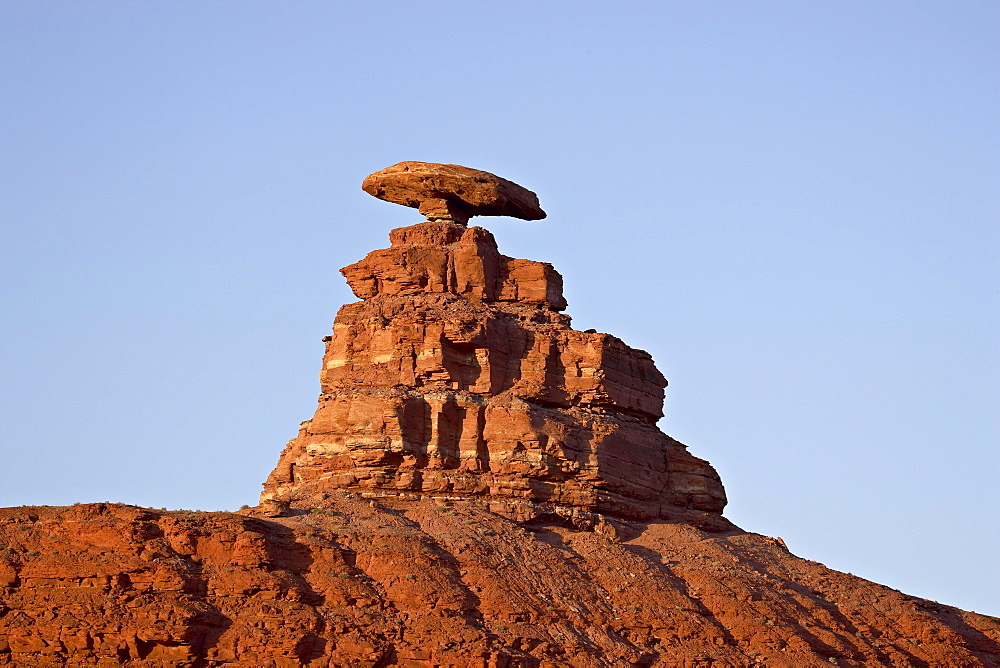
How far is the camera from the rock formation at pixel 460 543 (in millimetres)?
55688

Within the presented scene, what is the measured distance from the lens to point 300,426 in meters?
71.9

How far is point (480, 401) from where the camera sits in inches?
2741

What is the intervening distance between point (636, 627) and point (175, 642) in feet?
51.5

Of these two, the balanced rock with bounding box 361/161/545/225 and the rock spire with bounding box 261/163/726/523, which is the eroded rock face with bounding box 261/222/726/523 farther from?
the balanced rock with bounding box 361/161/545/225

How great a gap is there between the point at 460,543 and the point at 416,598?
473 centimetres

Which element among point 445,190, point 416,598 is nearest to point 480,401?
point 445,190

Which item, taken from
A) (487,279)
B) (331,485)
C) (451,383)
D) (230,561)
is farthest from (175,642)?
(487,279)

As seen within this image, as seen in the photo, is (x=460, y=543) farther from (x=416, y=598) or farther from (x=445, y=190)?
(x=445, y=190)

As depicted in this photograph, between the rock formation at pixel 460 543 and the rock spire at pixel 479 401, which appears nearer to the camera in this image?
the rock formation at pixel 460 543

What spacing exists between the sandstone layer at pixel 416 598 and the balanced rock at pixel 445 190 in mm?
13347

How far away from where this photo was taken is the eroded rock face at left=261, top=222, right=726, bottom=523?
67750mm

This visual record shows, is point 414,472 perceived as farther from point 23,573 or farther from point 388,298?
point 23,573

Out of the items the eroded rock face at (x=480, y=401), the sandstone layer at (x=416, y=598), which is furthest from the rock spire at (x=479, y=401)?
the sandstone layer at (x=416, y=598)

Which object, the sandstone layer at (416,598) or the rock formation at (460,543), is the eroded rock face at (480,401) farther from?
the sandstone layer at (416,598)
